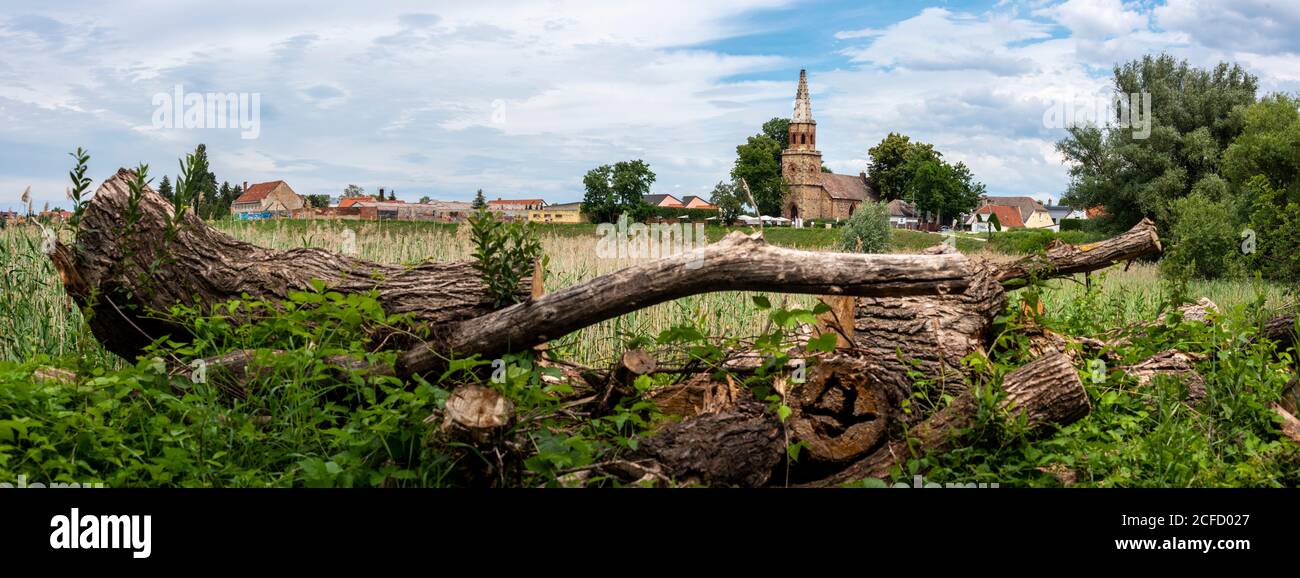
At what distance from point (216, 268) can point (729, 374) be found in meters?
3.90

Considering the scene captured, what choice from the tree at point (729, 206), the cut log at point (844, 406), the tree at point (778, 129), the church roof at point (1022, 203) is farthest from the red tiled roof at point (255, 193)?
the church roof at point (1022, 203)

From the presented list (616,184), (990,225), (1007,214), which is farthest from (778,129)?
(616,184)

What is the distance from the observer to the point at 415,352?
6297 mm

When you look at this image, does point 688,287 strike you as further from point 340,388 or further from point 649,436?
point 340,388

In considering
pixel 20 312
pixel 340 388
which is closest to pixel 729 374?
pixel 340 388

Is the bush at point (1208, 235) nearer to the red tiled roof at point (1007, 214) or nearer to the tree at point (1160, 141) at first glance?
the tree at point (1160, 141)

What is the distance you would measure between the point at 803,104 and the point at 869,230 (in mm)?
43026

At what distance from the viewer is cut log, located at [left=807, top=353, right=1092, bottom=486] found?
577 cm

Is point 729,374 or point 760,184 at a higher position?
point 760,184

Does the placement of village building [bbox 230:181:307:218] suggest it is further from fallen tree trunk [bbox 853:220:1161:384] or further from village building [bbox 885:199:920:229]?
village building [bbox 885:199:920:229]

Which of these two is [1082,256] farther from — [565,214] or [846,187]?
[846,187]

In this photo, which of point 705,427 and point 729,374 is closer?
point 705,427

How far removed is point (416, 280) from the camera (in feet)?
23.1

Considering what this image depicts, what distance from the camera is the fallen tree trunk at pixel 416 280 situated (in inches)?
233
